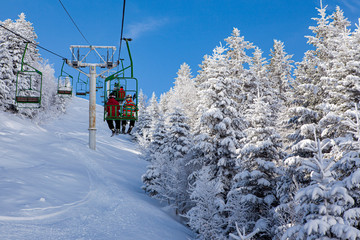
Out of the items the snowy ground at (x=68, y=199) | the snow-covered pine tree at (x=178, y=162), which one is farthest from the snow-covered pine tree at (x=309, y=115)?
the snow-covered pine tree at (x=178, y=162)

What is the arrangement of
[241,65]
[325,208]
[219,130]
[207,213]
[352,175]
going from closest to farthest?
[352,175] → [325,208] → [207,213] → [219,130] → [241,65]

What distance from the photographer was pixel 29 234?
450 inches

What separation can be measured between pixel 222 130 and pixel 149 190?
1019 centimetres

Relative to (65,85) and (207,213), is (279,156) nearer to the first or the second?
(207,213)

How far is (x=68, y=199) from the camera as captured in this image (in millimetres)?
16656

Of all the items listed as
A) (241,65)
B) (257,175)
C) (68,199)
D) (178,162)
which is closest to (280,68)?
(241,65)

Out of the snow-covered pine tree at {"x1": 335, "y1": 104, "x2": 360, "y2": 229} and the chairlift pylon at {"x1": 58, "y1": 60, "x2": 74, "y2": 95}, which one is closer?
the snow-covered pine tree at {"x1": 335, "y1": 104, "x2": 360, "y2": 229}

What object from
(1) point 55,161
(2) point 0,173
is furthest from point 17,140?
(2) point 0,173

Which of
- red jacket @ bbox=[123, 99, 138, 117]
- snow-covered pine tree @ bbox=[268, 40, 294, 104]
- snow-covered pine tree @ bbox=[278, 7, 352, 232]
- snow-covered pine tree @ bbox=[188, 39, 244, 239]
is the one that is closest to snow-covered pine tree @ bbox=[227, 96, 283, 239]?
snow-covered pine tree @ bbox=[278, 7, 352, 232]

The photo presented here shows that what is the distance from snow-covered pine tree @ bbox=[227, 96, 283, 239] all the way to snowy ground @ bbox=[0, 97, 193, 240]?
4150mm

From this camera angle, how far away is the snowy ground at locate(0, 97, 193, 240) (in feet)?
42.4

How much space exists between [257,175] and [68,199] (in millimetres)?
10847

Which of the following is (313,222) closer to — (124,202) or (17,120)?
(124,202)

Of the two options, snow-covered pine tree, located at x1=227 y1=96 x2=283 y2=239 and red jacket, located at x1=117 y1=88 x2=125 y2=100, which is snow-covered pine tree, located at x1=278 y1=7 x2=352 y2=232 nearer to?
snow-covered pine tree, located at x1=227 y1=96 x2=283 y2=239
